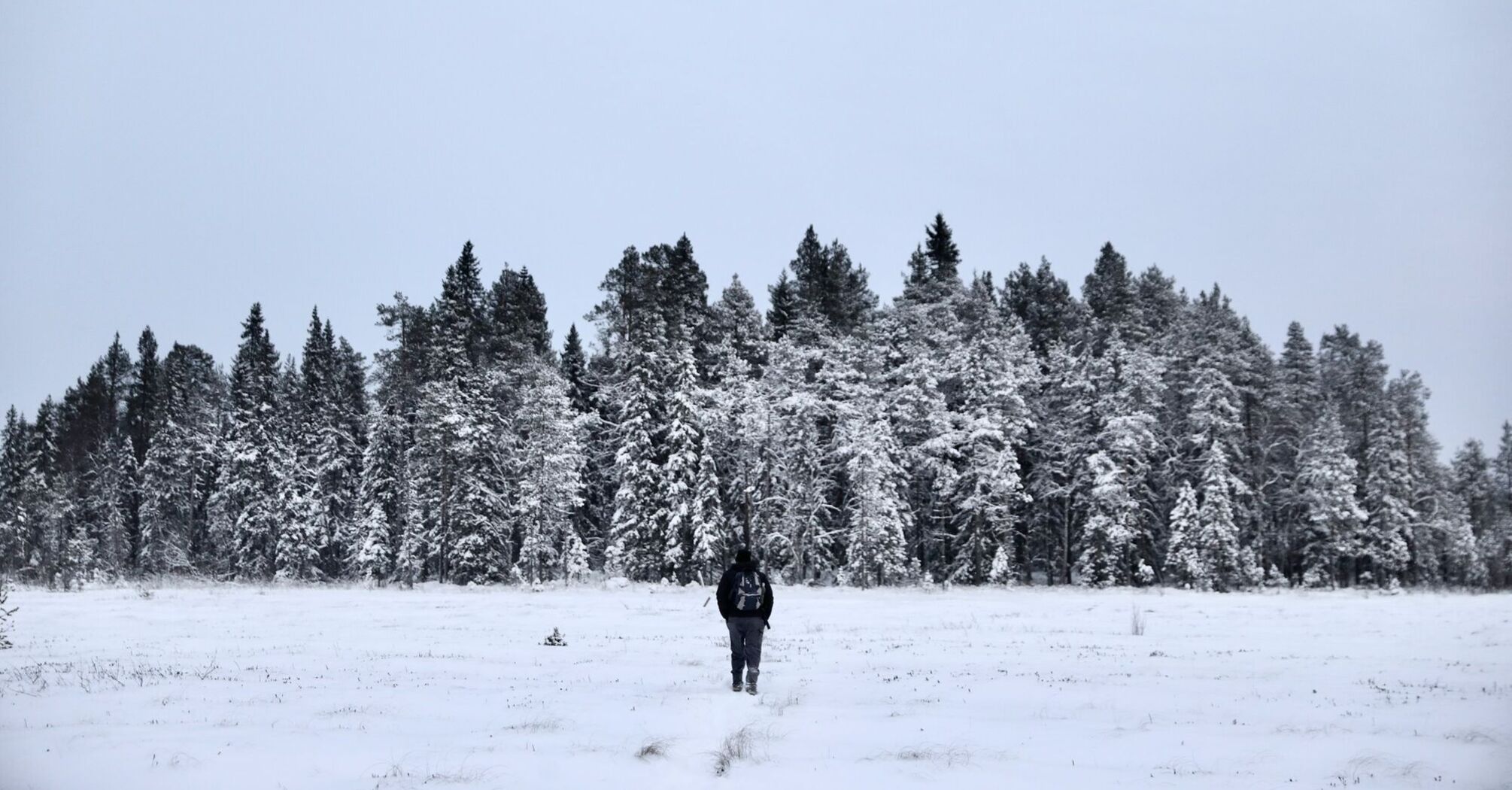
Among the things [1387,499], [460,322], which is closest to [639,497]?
[460,322]

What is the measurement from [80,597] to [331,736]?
30114mm

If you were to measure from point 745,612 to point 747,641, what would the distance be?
21.9 inches

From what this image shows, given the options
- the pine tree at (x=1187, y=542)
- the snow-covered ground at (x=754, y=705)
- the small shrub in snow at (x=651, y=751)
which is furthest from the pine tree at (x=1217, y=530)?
the small shrub in snow at (x=651, y=751)

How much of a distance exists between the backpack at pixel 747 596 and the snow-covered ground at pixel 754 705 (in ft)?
4.38

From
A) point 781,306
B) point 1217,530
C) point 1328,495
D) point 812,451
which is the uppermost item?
point 781,306

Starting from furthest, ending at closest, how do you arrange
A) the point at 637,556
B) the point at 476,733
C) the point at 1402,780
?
the point at 637,556 → the point at 476,733 → the point at 1402,780

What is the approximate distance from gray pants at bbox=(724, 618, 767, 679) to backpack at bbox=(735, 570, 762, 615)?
0.16 m

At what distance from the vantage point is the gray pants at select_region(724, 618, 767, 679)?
1425 cm

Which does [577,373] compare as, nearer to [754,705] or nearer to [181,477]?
[181,477]

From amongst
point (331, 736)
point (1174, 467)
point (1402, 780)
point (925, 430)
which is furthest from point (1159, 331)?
point (331, 736)

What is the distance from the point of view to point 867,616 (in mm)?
28594

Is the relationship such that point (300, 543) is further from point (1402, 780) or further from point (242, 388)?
point (1402, 780)

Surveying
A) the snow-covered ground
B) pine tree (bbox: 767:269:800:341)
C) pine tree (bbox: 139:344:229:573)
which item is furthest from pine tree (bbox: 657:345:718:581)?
pine tree (bbox: 139:344:229:573)

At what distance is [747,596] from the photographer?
1417cm
